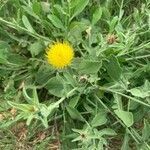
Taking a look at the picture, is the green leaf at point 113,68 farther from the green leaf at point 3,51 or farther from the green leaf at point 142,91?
the green leaf at point 3,51

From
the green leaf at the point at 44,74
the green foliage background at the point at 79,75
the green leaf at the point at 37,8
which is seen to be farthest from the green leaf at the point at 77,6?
the green leaf at the point at 44,74

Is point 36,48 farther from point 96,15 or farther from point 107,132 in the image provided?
point 107,132

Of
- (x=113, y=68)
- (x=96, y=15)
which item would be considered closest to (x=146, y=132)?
(x=113, y=68)

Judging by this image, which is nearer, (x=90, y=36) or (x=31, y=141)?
(x=90, y=36)

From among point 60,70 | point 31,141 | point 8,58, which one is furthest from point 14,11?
point 31,141

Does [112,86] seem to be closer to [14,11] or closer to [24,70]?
[24,70]

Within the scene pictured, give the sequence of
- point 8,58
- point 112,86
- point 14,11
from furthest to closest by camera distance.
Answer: point 14,11 < point 8,58 < point 112,86

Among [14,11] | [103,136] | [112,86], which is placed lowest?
[103,136]
